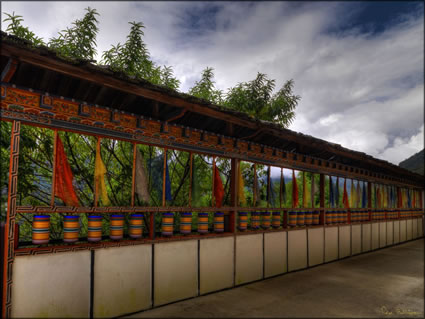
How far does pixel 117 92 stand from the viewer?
4098 mm

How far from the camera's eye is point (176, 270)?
15.8 ft

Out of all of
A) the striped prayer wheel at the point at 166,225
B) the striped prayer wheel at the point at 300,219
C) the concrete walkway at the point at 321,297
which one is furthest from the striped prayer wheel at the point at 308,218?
the striped prayer wheel at the point at 166,225

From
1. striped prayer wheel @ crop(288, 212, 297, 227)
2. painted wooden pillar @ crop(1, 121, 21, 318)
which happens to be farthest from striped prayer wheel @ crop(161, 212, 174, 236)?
striped prayer wheel @ crop(288, 212, 297, 227)

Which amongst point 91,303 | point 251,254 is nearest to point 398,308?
point 251,254

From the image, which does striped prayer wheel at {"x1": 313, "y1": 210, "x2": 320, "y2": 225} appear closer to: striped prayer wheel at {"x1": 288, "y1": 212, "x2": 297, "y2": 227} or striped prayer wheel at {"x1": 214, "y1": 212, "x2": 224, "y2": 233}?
striped prayer wheel at {"x1": 288, "y1": 212, "x2": 297, "y2": 227}

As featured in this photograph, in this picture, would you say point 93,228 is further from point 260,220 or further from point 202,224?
point 260,220

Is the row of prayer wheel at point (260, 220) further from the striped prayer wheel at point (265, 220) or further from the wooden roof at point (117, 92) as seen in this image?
the wooden roof at point (117, 92)

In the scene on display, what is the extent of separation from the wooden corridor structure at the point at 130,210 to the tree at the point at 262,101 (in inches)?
122

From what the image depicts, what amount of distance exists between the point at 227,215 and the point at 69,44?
4.75m

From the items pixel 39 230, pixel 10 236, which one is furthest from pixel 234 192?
pixel 10 236

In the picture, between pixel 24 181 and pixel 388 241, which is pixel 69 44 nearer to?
pixel 24 181

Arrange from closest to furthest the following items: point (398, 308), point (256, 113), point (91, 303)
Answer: point (91, 303)
point (398, 308)
point (256, 113)

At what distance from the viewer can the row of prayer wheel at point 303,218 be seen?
7.34 meters

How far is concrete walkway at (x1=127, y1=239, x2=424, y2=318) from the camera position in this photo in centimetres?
448
